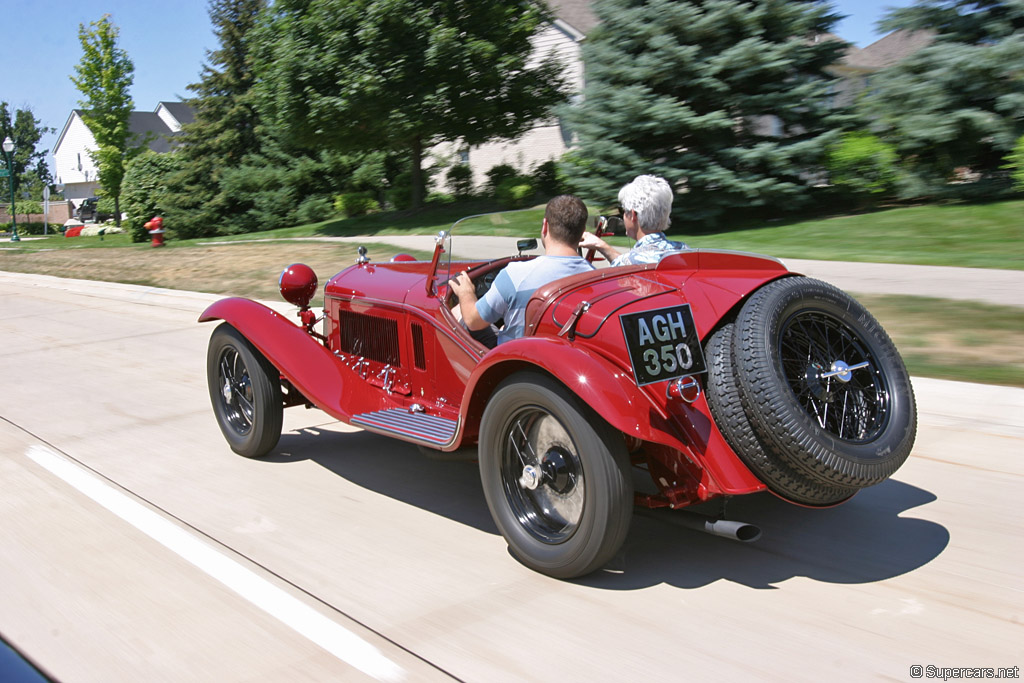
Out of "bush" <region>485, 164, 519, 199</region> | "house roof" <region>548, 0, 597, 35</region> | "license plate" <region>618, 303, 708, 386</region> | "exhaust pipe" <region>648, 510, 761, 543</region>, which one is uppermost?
"house roof" <region>548, 0, 597, 35</region>

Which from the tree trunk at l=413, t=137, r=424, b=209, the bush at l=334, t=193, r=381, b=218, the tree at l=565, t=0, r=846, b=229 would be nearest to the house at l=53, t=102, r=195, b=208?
the bush at l=334, t=193, r=381, b=218

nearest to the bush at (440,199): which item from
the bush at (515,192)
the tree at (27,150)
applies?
the bush at (515,192)

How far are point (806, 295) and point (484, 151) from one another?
2976 cm

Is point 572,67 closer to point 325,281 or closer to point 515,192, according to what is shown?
point 515,192

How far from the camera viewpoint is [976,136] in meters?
13.5

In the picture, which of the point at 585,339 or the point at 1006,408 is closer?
the point at 585,339

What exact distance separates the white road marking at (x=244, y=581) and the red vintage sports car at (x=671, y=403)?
0.85 meters

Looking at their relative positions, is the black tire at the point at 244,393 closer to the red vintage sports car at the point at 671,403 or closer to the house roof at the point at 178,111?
the red vintage sports car at the point at 671,403

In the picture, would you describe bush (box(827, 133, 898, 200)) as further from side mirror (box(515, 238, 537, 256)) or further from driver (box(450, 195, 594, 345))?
driver (box(450, 195, 594, 345))

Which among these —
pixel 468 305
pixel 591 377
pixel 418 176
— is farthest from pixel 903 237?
pixel 418 176

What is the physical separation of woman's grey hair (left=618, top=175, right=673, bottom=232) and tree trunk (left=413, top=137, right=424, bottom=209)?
18.7 m

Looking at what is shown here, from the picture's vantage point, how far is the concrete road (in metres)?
2.92

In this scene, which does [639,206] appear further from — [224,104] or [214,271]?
[224,104]

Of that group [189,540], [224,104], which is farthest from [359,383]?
[224,104]
